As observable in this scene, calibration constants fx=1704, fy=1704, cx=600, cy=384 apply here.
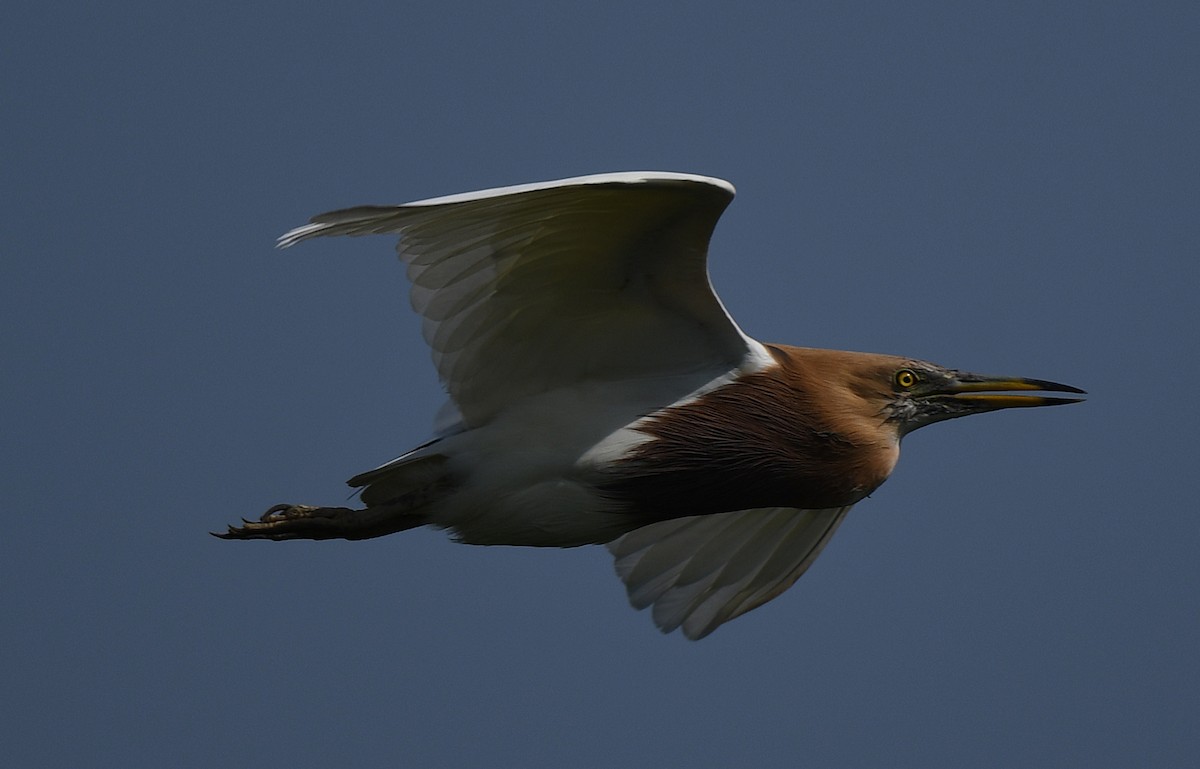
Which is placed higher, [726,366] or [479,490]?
[726,366]

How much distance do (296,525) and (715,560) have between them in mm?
2501

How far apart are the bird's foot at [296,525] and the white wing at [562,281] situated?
844mm

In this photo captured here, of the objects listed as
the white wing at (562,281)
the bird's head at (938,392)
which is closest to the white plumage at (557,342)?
the white wing at (562,281)

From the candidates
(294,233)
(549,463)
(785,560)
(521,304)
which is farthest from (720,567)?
(294,233)

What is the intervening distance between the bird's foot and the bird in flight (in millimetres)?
10

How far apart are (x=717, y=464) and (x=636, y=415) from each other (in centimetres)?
46

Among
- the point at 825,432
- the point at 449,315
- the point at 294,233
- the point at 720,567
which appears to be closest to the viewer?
the point at 294,233

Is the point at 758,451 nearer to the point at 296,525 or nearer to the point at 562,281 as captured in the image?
the point at 562,281

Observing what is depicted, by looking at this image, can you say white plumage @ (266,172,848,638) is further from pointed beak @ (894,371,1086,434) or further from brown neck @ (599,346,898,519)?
pointed beak @ (894,371,1086,434)

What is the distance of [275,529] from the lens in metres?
8.55

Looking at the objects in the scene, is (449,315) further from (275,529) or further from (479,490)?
(275,529)

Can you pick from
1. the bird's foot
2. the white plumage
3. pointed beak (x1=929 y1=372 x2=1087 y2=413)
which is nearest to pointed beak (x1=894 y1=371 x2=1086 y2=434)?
pointed beak (x1=929 y1=372 x2=1087 y2=413)

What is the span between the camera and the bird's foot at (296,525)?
8.48m

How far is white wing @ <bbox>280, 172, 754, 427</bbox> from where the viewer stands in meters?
7.21
